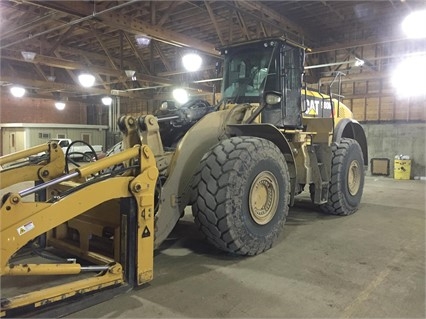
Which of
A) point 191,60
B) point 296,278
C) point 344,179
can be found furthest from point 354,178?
point 191,60

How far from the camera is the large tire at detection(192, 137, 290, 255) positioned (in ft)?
11.4

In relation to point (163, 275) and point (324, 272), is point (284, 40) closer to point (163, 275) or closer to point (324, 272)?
point (324, 272)

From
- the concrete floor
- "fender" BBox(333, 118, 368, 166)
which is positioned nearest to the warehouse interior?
the concrete floor

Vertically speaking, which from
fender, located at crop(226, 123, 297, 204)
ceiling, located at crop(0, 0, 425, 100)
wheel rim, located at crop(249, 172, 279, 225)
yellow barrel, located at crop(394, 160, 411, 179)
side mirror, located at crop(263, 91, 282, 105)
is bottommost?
yellow barrel, located at crop(394, 160, 411, 179)

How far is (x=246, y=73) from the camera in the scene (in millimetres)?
4949

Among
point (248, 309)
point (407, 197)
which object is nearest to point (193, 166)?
point (248, 309)

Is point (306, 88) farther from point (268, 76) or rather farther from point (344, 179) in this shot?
point (344, 179)

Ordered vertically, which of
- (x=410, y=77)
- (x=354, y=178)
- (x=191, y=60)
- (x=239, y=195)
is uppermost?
(x=410, y=77)

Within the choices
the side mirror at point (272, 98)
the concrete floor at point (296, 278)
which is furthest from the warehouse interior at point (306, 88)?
the side mirror at point (272, 98)

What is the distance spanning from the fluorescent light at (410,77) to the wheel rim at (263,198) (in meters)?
9.19

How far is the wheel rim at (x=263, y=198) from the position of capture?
380cm

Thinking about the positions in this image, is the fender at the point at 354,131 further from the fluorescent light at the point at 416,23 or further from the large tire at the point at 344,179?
the fluorescent light at the point at 416,23

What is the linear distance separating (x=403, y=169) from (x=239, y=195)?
1066 centimetres

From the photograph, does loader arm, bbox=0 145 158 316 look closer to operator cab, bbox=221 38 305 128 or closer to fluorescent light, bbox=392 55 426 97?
operator cab, bbox=221 38 305 128
